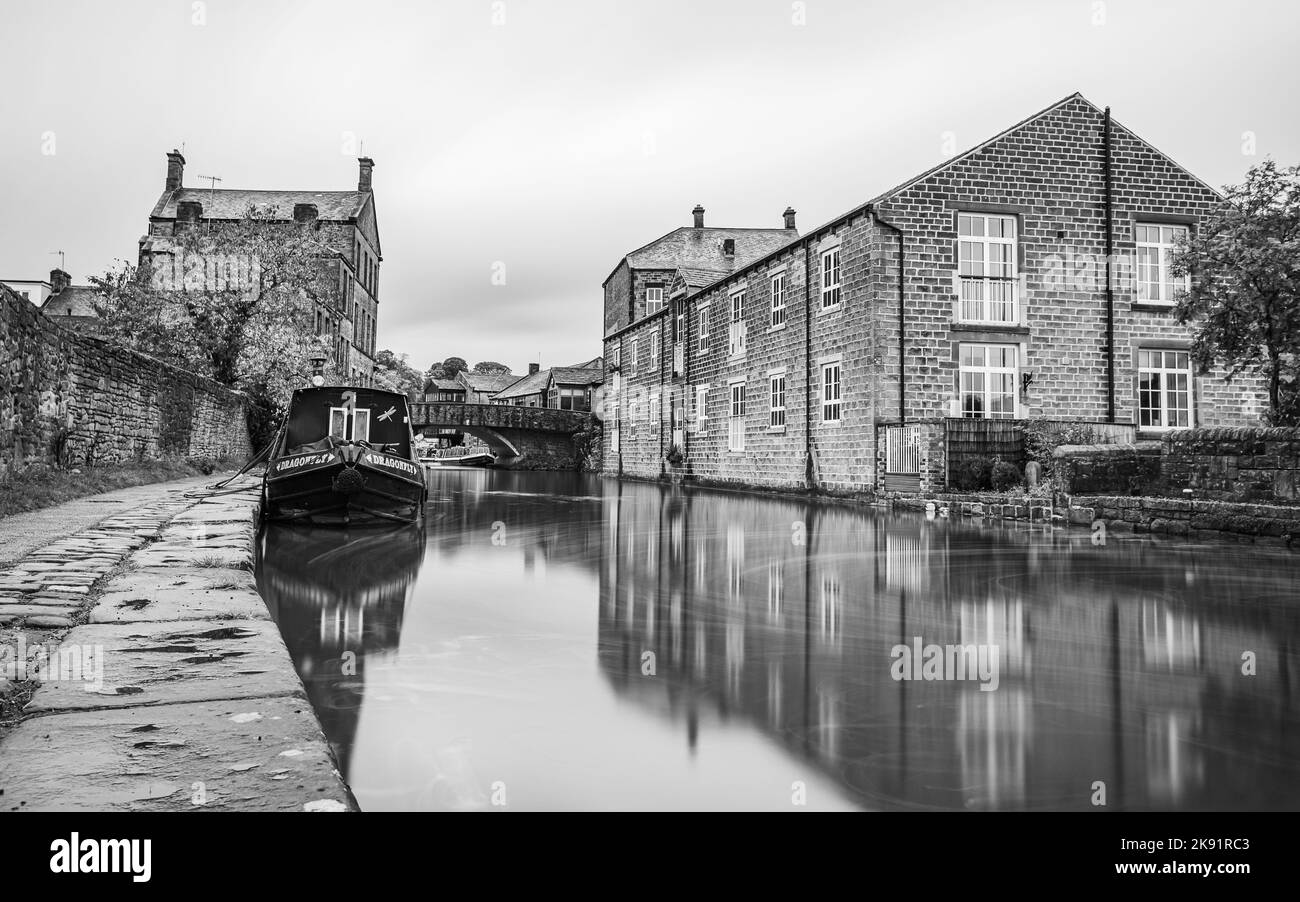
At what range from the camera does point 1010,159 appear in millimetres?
17922

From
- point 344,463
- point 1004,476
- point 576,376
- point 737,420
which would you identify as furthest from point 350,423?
point 576,376

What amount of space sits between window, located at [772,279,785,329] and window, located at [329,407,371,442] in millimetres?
11944

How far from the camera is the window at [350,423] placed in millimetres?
13258

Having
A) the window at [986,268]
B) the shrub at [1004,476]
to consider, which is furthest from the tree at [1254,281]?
the window at [986,268]

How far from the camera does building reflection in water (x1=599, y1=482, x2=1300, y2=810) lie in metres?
2.93

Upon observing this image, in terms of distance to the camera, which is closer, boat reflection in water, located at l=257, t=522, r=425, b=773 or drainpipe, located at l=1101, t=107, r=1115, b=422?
boat reflection in water, located at l=257, t=522, r=425, b=773

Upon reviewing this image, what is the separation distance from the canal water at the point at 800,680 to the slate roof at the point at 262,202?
1789 inches

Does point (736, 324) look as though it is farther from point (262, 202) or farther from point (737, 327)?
point (262, 202)

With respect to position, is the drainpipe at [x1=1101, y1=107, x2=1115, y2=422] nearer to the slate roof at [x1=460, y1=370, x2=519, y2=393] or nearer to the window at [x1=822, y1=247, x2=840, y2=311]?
the window at [x1=822, y1=247, x2=840, y2=311]

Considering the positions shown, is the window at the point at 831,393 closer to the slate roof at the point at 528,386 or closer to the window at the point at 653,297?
the window at the point at 653,297

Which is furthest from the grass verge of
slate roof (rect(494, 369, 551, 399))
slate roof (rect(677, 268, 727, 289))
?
slate roof (rect(494, 369, 551, 399))

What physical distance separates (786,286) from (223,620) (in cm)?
1944

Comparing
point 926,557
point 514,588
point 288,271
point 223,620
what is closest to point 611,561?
point 514,588
